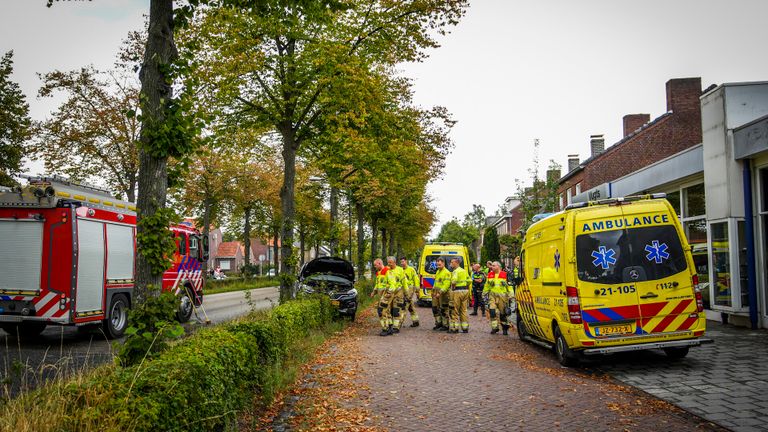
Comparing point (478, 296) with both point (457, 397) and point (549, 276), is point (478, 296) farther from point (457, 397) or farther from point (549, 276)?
point (457, 397)

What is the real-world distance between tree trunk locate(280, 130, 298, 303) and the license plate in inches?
322

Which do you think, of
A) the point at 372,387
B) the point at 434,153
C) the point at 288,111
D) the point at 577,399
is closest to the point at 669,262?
the point at 577,399

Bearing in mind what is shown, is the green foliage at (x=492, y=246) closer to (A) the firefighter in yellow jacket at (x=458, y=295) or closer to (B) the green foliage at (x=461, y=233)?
(B) the green foliage at (x=461, y=233)

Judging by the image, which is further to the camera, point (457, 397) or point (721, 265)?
point (721, 265)

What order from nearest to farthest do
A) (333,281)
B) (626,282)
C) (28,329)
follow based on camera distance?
1. (626,282)
2. (28,329)
3. (333,281)

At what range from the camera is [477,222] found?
82875 mm

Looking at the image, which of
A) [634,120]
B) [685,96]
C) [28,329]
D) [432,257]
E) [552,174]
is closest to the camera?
[28,329]

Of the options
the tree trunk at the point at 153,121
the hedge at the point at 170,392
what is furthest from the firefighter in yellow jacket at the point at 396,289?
the tree trunk at the point at 153,121

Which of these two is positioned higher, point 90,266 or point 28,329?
point 90,266

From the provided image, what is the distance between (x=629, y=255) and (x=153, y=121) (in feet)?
23.0

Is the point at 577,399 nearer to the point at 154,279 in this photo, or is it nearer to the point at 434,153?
Answer: the point at 154,279

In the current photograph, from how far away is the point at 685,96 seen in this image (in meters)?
29.8

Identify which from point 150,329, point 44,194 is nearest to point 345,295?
point 44,194

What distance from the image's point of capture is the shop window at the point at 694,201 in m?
15.5
